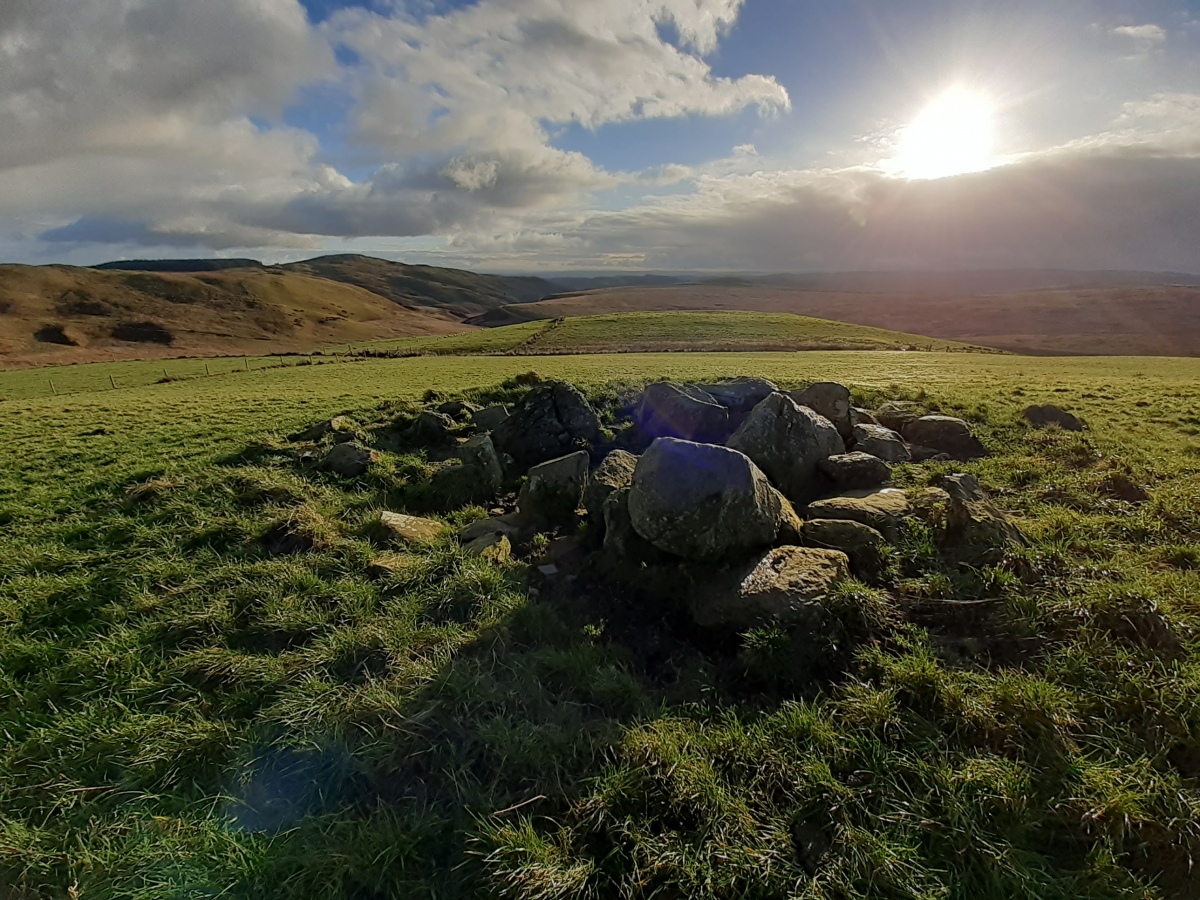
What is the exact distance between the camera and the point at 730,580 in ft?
21.9

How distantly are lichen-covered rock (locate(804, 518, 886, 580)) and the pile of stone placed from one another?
0.06 ft

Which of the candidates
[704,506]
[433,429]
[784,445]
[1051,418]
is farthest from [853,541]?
[1051,418]

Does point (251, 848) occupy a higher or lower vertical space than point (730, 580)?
lower

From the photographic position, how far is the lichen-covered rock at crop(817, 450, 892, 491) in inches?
381

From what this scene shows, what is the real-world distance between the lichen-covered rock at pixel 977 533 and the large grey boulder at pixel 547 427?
795cm

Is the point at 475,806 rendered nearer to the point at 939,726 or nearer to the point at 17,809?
the point at 17,809

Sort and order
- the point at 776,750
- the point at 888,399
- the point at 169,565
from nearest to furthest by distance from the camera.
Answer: the point at 776,750
the point at 169,565
the point at 888,399

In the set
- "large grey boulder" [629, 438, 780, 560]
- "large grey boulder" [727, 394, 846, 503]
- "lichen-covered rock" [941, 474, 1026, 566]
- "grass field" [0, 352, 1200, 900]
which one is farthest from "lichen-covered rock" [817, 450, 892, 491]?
"large grey boulder" [629, 438, 780, 560]

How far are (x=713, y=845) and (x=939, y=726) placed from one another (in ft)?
7.79

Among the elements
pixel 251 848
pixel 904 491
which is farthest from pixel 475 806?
pixel 904 491

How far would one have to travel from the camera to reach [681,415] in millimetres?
12719

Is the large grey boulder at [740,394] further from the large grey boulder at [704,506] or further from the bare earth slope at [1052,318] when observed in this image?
the bare earth slope at [1052,318]

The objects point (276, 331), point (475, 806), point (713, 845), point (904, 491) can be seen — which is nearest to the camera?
point (713, 845)

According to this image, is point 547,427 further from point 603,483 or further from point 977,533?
point 977,533
